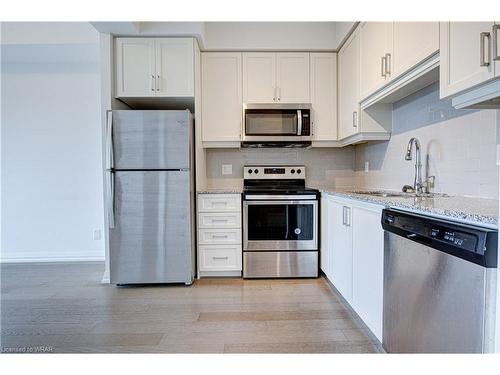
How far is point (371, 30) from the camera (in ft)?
7.27

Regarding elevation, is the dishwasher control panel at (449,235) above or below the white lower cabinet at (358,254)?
above

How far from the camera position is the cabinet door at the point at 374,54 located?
6.51ft

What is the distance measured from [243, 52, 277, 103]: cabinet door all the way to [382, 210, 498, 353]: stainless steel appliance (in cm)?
201

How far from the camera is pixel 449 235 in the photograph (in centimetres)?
102

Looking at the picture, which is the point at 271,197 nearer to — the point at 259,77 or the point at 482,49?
the point at 259,77

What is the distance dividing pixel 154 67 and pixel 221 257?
1909 millimetres

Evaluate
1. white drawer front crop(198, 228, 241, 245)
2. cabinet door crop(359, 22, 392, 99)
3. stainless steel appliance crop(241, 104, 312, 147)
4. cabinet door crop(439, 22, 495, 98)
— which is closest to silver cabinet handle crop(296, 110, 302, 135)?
stainless steel appliance crop(241, 104, 312, 147)

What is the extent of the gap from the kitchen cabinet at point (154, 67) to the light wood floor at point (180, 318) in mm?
1824

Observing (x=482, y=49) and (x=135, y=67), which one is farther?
(x=135, y=67)

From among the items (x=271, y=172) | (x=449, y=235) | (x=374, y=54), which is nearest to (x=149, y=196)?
(x=271, y=172)

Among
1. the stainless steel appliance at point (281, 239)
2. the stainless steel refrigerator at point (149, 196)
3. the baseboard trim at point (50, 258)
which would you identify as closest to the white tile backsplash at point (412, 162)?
the stainless steel appliance at point (281, 239)

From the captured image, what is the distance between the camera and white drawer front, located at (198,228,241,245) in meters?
2.85

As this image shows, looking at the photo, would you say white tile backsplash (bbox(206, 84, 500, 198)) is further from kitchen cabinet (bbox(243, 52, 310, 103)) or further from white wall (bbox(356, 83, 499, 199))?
kitchen cabinet (bbox(243, 52, 310, 103))

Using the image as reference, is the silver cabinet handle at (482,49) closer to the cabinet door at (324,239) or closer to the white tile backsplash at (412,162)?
the white tile backsplash at (412,162)
